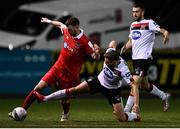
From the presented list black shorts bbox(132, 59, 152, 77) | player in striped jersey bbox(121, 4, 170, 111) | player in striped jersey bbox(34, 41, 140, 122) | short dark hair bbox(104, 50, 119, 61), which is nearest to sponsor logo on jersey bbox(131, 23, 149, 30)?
player in striped jersey bbox(121, 4, 170, 111)

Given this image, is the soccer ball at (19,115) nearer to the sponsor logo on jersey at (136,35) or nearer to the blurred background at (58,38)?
the sponsor logo on jersey at (136,35)

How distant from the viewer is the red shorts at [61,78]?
17.5m

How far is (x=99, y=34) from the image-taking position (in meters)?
31.1

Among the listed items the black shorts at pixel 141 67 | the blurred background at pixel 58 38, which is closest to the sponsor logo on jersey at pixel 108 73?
the black shorts at pixel 141 67

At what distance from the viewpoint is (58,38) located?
30.3 meters

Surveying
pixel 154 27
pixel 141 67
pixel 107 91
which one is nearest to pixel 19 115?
pixel 107 91

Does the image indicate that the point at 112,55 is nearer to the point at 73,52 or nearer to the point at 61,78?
the point at 73,52

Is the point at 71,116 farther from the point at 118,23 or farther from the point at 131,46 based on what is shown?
the point at 118,23

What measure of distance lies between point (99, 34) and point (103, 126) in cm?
1541

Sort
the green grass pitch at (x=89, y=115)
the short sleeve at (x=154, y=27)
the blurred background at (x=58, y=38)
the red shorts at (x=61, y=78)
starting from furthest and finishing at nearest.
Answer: the blurred background at (x=58, y=38) < the short sleeve at (x=154, y=27) < the red shorts at (x=61, y=78) < the green grass pitch at (x=89, y=115)

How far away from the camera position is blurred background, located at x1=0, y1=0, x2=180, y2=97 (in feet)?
85.6

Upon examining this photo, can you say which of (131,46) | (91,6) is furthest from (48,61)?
(131,46)

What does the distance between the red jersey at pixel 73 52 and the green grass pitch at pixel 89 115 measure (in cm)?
104

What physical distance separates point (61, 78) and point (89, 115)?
1.86m
